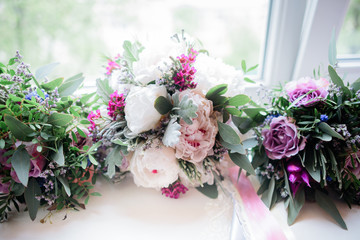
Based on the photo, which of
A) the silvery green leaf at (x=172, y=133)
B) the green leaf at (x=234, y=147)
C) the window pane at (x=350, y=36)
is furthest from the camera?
the window pane at (x=350, y=36)

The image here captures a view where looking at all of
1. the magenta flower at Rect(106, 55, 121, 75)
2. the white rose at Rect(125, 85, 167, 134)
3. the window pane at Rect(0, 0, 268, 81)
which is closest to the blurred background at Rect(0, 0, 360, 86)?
the window pane at Rect(0, 0, 268, 81)

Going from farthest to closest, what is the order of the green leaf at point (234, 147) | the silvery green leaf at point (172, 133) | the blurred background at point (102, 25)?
the blurred background at point (102, 25), the green leaf at point (234, 147), the silvery green leaf at point (172, 133)

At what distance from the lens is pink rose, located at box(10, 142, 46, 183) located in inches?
25.6

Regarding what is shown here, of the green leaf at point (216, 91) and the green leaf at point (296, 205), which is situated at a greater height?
the green leaf at point (216, 91)

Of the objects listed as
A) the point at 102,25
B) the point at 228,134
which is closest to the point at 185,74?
the point at 228,134

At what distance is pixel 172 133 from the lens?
1.87ft

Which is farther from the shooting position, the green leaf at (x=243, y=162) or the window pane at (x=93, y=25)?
the window pane at (x=93, y=25)

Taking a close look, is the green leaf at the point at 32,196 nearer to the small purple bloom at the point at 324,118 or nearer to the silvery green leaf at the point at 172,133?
the silvery green leaf at the point at 172,133

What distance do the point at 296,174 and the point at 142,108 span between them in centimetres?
50

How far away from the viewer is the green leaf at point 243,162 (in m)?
0.69

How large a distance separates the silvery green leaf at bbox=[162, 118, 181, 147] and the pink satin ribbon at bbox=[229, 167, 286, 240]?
0.35 meters

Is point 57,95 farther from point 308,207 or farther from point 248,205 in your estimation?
point 308,207

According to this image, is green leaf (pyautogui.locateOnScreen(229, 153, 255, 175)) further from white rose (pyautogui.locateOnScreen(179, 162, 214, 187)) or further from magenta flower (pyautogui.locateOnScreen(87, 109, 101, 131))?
magenta flower (pyautogui.locateOnScreen(87, 109, 101, 131))

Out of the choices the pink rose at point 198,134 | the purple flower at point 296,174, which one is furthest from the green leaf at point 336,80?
the pink rose at point 198,134
